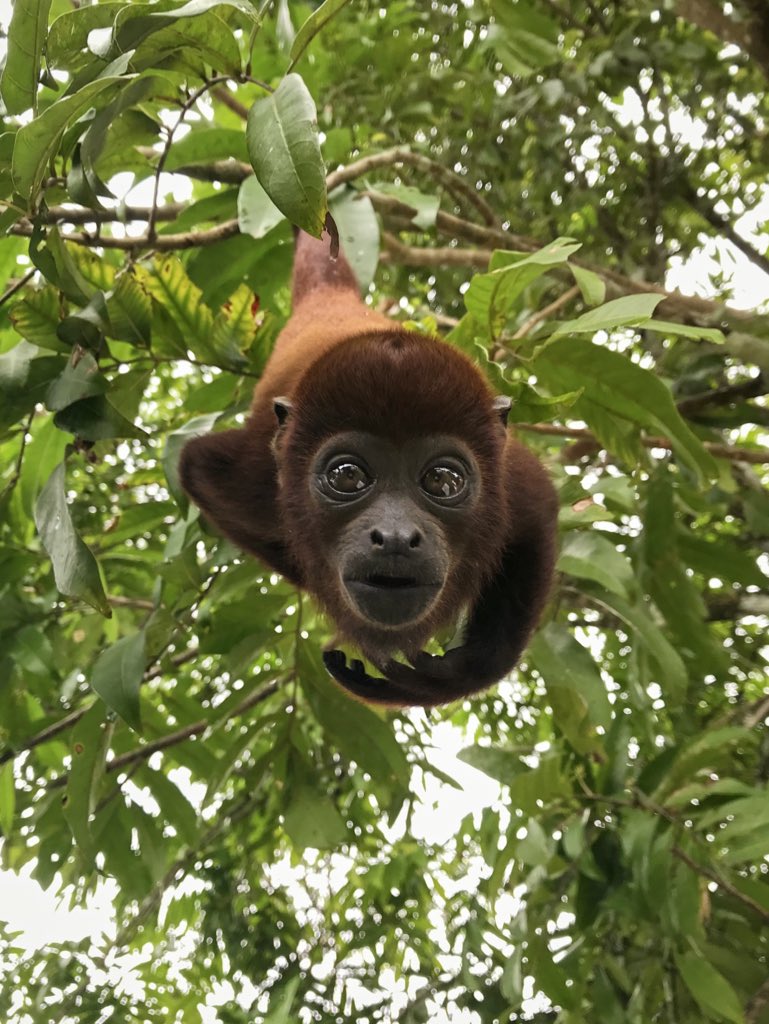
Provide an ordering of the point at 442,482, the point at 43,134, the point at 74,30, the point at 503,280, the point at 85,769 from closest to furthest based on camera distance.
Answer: the point at 43,134, the point at 74,30, the point at 503,280, the point at 442,482, the point at 85,769

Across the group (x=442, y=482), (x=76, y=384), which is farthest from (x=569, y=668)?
(x=76, y=384)

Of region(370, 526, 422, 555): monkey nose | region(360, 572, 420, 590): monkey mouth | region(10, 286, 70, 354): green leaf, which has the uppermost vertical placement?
region(10, 286, 70, 354): green leaf

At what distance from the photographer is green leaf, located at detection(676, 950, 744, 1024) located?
1.70 meters

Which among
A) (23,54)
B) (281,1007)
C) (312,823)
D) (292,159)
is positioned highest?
(23,54)

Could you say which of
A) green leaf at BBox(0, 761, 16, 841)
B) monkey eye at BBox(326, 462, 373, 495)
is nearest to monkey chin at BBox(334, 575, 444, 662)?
monkey eye at BBox(326, 462, 373, 495)

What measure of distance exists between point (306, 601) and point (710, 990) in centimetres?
122

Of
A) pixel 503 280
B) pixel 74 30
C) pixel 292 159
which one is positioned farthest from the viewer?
pixel 503 280

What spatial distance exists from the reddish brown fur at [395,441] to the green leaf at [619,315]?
0.27m

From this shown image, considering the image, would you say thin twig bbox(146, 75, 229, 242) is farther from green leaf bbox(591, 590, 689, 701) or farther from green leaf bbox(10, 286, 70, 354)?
green leaf bbox(591, 590, 689, 701)

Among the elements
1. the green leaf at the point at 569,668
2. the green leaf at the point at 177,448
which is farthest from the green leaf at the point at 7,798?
A: the green leaf at the point at 569,668

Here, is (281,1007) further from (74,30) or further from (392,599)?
(74,30)

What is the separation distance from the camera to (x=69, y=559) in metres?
1.35

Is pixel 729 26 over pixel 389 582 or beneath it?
over

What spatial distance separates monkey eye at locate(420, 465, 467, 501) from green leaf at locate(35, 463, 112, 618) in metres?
0.63
